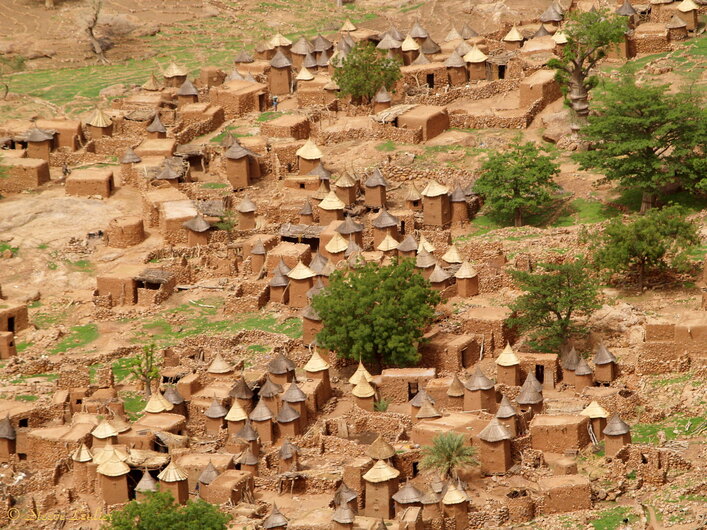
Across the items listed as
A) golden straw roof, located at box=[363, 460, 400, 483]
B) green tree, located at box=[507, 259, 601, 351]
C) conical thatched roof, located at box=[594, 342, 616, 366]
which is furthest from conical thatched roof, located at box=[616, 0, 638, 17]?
golden straw roof, located at box=[363, 460, 400, 483]

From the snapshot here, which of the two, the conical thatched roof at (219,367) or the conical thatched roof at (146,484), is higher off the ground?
the conical thatched roof at (219,367)

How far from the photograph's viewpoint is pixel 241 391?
8162 cm

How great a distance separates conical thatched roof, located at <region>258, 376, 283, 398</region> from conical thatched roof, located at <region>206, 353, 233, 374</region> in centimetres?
294

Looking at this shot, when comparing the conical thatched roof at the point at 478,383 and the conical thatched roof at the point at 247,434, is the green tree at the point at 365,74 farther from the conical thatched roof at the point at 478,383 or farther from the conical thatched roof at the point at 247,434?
the conical thatched roof at the point at 247,434

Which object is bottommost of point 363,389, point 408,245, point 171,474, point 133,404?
point 133,404

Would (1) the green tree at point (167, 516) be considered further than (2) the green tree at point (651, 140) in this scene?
No

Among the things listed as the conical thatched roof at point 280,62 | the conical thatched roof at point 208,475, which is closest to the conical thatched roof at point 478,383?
the conical thatched roof at point 208,475

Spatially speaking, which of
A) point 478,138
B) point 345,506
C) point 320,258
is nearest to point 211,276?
point 320,258

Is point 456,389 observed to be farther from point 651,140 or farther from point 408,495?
point 651,140

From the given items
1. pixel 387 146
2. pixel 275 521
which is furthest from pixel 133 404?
pixel 387 146

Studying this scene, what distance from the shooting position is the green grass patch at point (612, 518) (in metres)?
70.1

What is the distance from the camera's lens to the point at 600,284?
85.9m

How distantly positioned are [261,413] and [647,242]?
1622 cm

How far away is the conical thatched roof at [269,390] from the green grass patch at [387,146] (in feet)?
68.4
